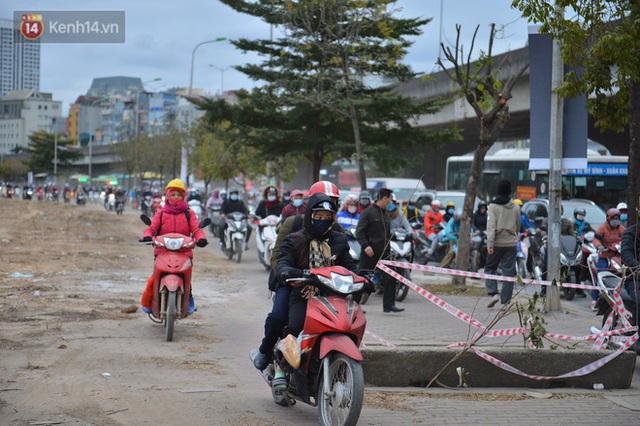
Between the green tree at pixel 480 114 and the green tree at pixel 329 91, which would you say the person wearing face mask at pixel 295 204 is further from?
the green tree at pixel 329 91

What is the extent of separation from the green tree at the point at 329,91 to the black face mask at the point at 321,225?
17.8 m

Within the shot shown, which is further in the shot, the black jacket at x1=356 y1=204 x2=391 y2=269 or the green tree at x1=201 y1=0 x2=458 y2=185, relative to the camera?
the green tree at x1=201 y1=0 x2=458 y2=185

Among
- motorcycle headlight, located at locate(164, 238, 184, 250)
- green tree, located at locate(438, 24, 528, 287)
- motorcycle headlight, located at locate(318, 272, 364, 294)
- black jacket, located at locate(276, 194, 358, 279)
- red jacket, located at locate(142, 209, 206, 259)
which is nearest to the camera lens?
motorcycle headlight, located at locate(318, 272, 364, 294)

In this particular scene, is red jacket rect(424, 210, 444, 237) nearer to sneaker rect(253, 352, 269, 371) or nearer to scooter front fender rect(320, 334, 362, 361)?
sneaker rect(253, 352, 269, 371)

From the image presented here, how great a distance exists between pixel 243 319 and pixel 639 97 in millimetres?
5752

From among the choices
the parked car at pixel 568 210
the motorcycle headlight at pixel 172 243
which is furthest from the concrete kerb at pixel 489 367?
the parked car at pixel 568 210

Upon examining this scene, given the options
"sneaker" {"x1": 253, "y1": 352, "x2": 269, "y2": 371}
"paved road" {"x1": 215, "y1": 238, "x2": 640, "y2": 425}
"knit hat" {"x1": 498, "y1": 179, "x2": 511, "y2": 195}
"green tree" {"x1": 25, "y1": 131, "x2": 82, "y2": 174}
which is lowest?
"paved road" {"x1": 215, "y1": 238, "x2": 640, "y2": 425}

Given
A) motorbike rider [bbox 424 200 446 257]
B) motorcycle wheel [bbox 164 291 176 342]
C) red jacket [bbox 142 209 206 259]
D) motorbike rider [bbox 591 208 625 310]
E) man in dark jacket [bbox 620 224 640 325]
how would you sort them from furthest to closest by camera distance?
motorbike rider [bbox 424 200 446 257], motorbike rider [bbox 591 208 625 310], red jacket [bbox 142 209 206 259], motorcycle wheel [bbox 164 291 176 342], man in dark jacket [bbox 620 224 640 325]

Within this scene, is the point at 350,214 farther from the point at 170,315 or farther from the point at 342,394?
the point at 342,394

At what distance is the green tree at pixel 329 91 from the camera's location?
82.9ft

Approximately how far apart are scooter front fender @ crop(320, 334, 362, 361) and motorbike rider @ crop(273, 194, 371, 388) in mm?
504

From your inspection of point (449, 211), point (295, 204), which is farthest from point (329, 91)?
point (295, 204)

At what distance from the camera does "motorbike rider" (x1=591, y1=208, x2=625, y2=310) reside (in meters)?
14.0

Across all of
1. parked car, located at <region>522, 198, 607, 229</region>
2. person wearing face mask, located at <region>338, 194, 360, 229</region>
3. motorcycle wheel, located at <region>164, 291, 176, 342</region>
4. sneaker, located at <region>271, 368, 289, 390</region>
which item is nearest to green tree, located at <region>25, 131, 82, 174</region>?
parked car, located at <region>522, 198, 607, 229</region>
